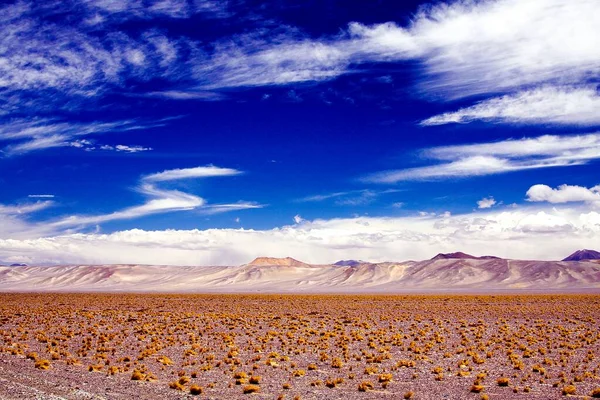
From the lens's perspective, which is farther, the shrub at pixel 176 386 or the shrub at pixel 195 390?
the shrub at pixel 176 386

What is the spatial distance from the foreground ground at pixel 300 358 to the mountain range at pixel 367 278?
99.3 metres

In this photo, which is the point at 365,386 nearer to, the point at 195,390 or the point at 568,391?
the point at 195,390

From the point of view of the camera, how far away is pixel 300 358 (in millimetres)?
23359

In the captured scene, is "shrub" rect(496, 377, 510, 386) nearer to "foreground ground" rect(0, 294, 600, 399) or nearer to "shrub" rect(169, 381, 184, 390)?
"foreground ground" rect(0, 294, 600, 399)

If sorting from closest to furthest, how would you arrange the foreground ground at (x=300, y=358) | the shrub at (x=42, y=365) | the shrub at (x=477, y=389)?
the shrub at (x=477, y=389) → the foreground ground at (x=300, y=358) → the shrub at (x=42, y=365)

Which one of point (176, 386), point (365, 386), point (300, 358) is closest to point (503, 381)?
point (365, 386)

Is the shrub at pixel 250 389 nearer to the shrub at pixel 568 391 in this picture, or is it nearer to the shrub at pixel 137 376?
the shrub at pixel 137 376

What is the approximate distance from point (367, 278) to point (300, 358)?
480ft

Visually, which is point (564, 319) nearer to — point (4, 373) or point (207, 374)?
point (207, 374)

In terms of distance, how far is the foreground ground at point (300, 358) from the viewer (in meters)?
17.0

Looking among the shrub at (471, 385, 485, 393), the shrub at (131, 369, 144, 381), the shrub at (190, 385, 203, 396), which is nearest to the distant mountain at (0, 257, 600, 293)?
the shrub at (131, 369, 144, 381)

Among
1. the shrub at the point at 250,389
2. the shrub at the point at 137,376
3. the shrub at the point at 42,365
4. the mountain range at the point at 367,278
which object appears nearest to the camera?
the shrub at the point at 250,389

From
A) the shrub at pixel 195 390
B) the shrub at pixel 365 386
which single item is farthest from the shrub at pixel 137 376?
the shrub at pixel 365 386

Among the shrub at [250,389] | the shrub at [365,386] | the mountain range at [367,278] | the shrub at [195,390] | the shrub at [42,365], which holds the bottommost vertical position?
the shrub at [365,386]
